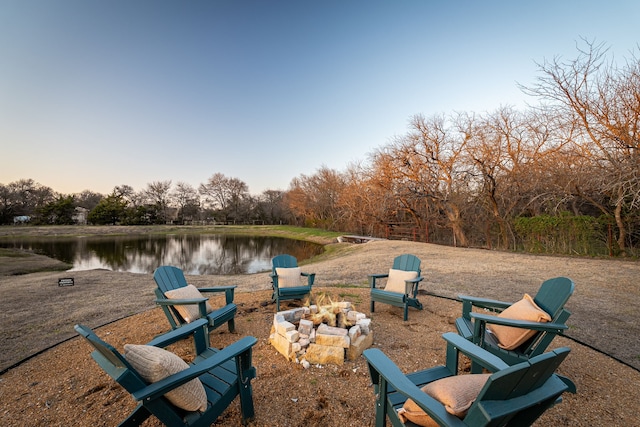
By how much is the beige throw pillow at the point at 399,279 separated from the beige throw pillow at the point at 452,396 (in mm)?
2820

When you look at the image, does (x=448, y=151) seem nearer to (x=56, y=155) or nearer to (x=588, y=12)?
(x=588, y=12)

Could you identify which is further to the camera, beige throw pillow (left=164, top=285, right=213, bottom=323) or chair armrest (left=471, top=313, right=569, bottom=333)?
beige throw pillow (left=164, top=285, right=213, bottom=323)

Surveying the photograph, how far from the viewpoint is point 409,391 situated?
4.18 ft

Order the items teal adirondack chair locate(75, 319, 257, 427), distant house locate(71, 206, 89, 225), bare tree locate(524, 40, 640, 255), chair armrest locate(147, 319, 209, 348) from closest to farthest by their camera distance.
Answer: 1. teal adirondack chair locate(75, 319, 257, 427)
2. chair armrest locate(147, 319, 209, 348)
3. bare tree locate(524, 40, 640, 255)
4. distant house locate(71, 206, 89, 225)

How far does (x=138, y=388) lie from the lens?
1293 millimetres

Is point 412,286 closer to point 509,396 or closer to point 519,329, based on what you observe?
point 519,329

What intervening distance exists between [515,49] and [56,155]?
2351 centimetres

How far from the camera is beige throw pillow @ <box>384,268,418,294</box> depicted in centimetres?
416

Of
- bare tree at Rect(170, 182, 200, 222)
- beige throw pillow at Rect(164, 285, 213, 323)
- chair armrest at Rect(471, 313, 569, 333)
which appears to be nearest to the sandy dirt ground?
beige throw pillow at Rect(164, 285, 213, 323)

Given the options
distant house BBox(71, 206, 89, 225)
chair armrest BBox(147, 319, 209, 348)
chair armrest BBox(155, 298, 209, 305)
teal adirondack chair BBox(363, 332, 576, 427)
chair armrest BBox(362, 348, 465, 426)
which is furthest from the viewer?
distant house BBox(71, 206, 89, 225)

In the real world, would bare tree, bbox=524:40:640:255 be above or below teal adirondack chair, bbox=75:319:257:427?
above

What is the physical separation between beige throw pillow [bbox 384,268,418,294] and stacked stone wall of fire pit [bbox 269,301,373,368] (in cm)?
124

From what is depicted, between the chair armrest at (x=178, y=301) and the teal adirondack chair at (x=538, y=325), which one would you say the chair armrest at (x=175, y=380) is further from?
the teal adirondack chair at (x=538, y=325)

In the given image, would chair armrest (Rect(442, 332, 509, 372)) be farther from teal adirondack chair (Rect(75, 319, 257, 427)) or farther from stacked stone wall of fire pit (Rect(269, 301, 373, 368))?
teal adirondack chair (Rect(75, 319, 257, 427))
